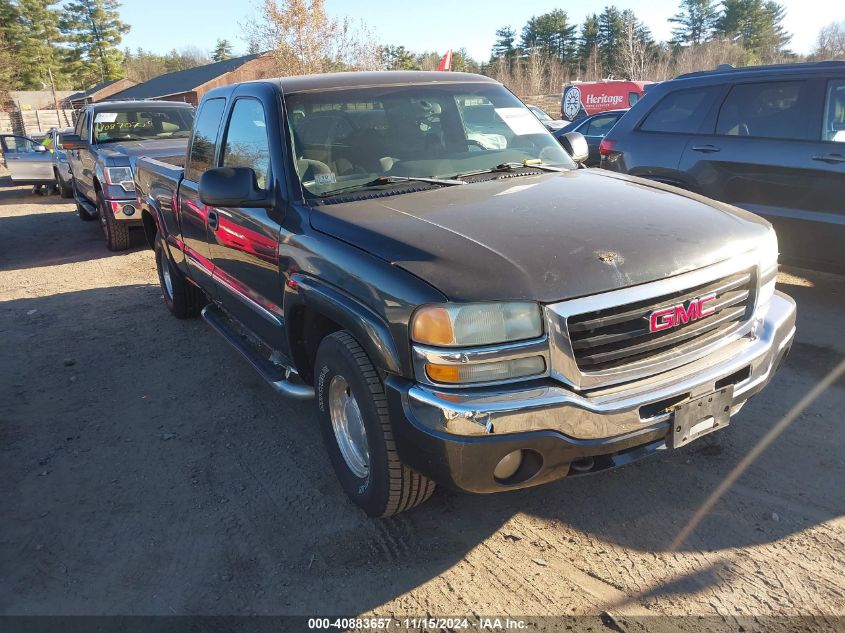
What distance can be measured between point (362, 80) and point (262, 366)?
178 cm

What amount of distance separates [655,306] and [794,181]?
11.8 ft

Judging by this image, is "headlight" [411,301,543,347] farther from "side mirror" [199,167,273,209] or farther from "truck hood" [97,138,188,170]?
"truck hood" [97,138,188,170]

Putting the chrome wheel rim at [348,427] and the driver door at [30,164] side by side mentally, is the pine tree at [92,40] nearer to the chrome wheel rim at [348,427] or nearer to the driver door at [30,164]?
the driver door at [30,164]

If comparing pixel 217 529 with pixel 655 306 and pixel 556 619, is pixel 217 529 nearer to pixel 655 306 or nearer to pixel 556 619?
pixel 556 619

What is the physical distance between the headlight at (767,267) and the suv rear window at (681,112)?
3351mm

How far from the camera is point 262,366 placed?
393 centimetres

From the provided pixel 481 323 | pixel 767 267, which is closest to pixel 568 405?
pixel 481 323

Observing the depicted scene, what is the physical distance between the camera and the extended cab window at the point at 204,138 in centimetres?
451

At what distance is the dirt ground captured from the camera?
2602 millimetres

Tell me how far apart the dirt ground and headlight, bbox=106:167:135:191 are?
478 centimetres

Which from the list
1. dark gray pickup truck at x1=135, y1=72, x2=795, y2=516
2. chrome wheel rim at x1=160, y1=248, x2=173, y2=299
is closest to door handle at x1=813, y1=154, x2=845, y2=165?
dark gray pickup truck at x1=135, y1=72, x2=795, y2=516

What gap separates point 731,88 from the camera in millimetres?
5805

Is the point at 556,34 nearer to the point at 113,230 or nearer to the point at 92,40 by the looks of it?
the point at 92,40

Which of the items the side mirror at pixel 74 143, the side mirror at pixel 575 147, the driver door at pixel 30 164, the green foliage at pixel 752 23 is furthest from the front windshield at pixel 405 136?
the green foliage at pixel 752 23
